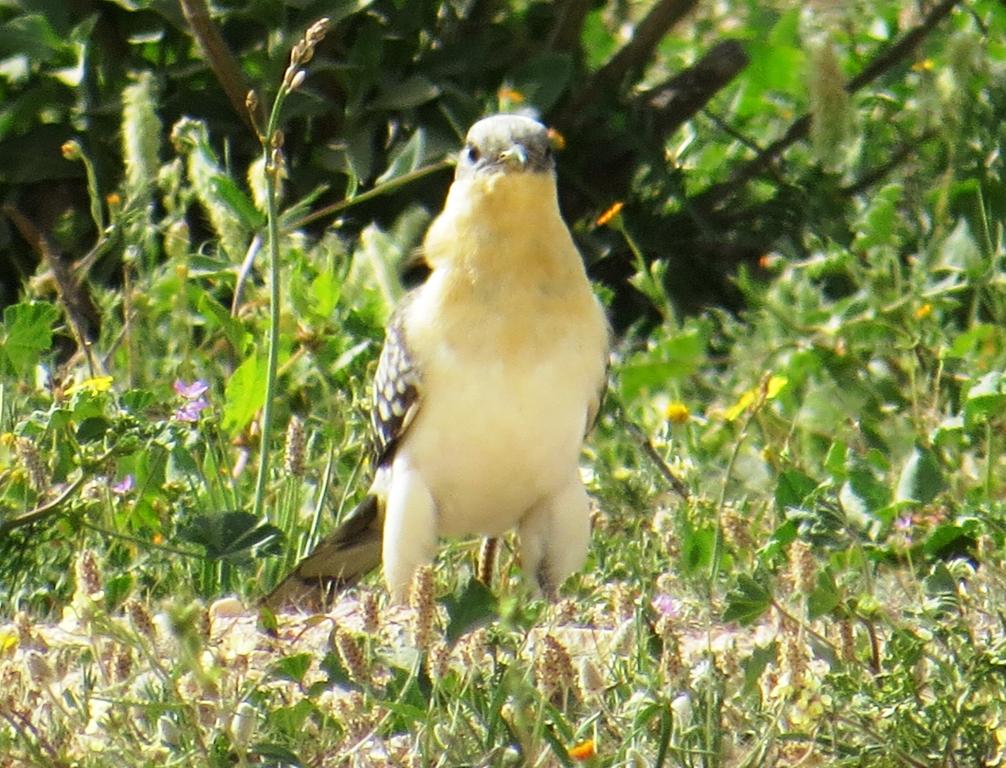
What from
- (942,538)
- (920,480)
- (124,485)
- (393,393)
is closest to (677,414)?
(920,480)

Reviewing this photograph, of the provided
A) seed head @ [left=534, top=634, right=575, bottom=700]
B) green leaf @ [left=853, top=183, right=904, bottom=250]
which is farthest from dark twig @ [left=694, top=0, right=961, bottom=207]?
seed head @ [left=534, top=634, right=575, bottom=700]

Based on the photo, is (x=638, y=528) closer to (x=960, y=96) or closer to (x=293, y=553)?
(x=293, y=553)

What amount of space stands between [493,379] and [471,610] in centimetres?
112

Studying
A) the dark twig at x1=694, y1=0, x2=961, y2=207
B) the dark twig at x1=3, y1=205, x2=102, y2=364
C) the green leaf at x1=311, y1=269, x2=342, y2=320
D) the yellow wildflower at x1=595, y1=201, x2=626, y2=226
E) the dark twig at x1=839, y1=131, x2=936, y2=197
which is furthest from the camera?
the dark twig at x1=839, y1=131, x2=936, y2=197

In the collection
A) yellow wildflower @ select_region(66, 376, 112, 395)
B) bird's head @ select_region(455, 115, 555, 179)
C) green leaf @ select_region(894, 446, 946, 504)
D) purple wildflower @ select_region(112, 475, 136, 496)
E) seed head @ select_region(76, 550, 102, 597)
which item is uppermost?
bird's head @ select_region(455, 115, 555, 179)

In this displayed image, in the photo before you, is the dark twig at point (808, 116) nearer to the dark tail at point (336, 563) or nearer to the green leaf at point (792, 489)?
the green leaf at point (792, 489)

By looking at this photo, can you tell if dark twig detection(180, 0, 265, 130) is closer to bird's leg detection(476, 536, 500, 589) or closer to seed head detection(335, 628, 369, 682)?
bird's leg detection(476, 536, 500, 589)

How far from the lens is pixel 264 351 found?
5004 mm

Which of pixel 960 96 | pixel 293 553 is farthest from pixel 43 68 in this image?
pixel 960 96

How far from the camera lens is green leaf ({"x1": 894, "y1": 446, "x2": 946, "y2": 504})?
4.80m

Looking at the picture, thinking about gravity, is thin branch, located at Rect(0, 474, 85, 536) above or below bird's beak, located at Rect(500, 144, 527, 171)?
below

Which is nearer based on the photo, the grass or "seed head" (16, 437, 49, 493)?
the grass

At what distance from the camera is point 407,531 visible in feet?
14.8

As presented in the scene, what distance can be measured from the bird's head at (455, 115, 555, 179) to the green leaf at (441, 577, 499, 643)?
1.36 meters
